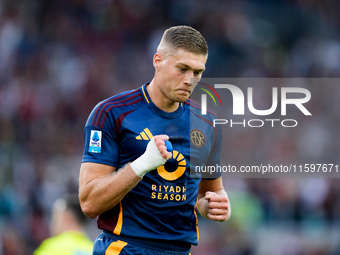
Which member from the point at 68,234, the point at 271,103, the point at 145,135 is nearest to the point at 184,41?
the point at 145,135

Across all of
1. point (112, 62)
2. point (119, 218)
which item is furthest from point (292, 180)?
point (119, 218)

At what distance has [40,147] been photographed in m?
11.4

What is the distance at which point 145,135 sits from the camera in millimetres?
4039

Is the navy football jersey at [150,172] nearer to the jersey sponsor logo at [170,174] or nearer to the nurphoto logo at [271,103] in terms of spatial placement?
the jersey sponsor logo at [170,174]

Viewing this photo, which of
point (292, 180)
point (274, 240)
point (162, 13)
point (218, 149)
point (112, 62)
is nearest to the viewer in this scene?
point (218, 149)

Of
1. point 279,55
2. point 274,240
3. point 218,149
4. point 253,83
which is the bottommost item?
point 274,240

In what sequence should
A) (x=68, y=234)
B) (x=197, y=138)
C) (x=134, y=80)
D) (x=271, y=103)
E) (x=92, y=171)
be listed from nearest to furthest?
1. (x=92, y=171)
2. (x=197, y=138)
3. (x=68, y=234)
4. (x=271, y=103)
5. (x=134, y=80)

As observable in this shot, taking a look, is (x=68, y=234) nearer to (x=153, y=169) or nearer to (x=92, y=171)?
(x=92, y=171)

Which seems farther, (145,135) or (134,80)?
(134,80)

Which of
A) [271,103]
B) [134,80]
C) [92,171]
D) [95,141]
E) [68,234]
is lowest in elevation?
[68,234]

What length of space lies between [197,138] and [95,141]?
2.44 feet

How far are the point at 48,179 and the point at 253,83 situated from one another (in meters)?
4.68

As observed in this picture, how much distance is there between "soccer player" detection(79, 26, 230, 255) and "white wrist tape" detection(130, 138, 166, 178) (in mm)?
79

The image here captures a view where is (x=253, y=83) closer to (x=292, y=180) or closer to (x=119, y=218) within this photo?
(x=292, y=180)
